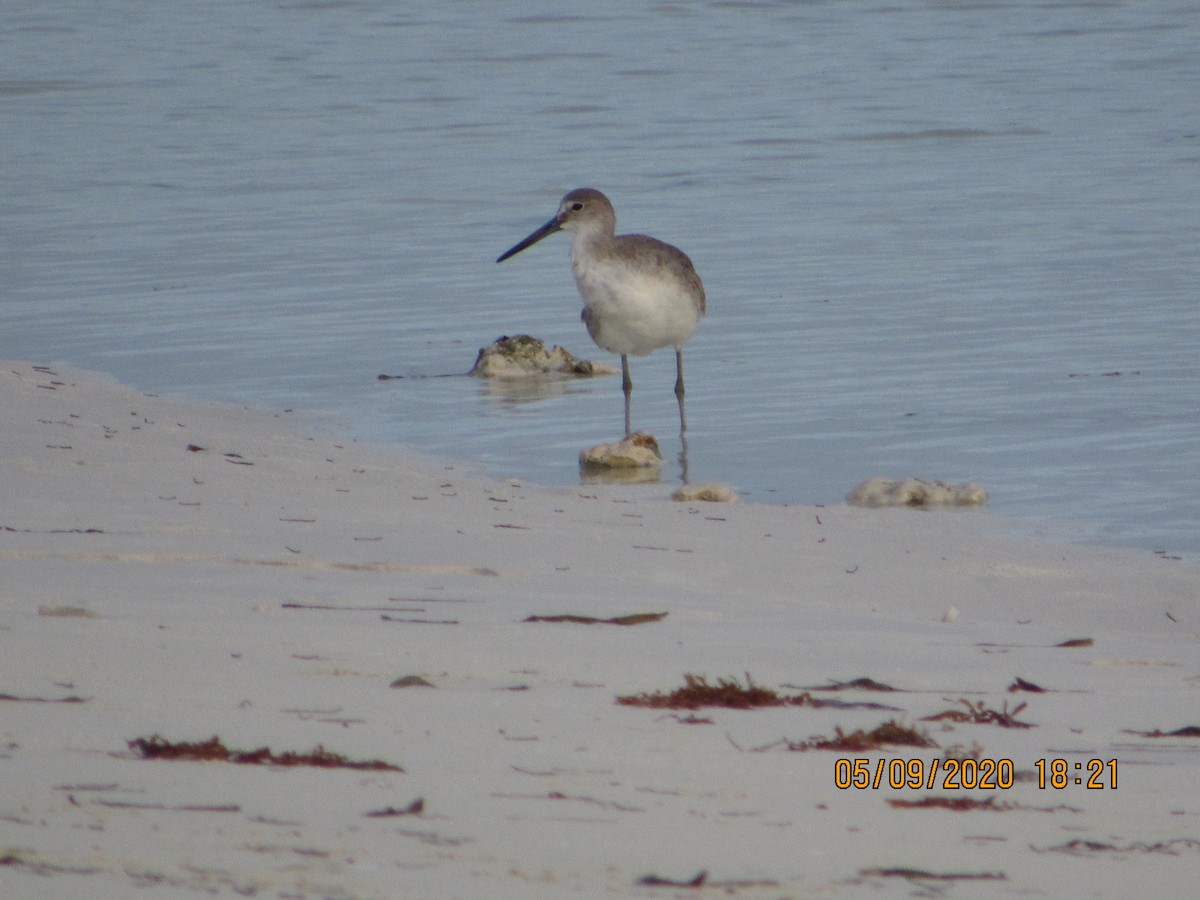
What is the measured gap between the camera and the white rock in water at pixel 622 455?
8688 millimetres

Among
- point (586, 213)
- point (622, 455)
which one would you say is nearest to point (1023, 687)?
point (622, 455)

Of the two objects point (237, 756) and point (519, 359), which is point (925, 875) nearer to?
point (237, 756)

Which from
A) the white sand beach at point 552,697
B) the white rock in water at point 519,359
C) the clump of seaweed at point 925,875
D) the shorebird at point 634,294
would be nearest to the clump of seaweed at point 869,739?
the white sand beach at point 552,697

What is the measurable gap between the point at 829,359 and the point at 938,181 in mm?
7441

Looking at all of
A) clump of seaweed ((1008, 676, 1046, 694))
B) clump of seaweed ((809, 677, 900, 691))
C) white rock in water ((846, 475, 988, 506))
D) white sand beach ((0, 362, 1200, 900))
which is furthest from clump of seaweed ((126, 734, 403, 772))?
white rock in water ((846, 475, 988, 506))

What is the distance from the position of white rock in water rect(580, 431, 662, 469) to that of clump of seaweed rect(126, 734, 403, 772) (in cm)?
519

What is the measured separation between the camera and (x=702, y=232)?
15461mm

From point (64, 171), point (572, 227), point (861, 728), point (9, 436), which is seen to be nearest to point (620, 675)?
point (861, 728)

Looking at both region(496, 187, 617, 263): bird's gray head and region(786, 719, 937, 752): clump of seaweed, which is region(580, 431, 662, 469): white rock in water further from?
region(786, 719, 937, 752): clump of seaweed

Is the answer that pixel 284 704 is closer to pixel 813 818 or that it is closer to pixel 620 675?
pixel 620 675

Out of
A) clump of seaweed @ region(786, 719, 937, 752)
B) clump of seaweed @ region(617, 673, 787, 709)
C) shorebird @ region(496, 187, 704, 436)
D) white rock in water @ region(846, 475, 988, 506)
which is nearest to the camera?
clump of seaweed @ region(786, 719, 937, 752)

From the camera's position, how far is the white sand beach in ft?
10.2

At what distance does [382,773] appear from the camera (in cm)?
345

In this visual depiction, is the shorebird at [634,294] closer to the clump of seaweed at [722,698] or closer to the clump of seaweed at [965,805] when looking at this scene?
the clump of seaweed at [722,698]
